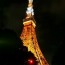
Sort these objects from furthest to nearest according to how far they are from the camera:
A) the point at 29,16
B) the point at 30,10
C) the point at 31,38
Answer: the point at 30,10, the point at 29,16, the point at 31,38

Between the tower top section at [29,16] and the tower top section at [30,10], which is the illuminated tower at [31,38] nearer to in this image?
the tower top section at [29,16]

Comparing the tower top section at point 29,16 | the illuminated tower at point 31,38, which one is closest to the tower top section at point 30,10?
the tower top section at point 29,16

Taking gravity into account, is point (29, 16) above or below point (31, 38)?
above

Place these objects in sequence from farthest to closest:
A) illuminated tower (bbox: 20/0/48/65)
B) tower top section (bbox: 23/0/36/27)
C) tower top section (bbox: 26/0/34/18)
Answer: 1. tower top section (bbox: 26/0/34/18)
2. tower top section (bbox: 23/0/36/27)
3. illuminated tower (bbox: 20/0/48/65)

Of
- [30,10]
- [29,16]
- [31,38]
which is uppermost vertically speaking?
[30,10]

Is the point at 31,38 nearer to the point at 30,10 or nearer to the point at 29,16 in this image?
the point at 29,16

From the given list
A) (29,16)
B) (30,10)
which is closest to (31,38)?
(29,16)

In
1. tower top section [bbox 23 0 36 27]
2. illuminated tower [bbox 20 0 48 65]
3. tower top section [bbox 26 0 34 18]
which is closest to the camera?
illuminated tower [bbox 20 0 48 65]

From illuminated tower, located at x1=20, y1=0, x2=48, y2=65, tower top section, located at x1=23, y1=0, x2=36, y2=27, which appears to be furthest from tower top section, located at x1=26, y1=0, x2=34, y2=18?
illuminated tower, located at x1=20, y1=0, x2=48, y2=65

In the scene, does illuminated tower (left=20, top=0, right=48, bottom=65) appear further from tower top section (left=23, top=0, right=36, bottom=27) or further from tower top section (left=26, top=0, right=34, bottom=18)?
tower top section (left=26, top=0, right=34, bottom=18)

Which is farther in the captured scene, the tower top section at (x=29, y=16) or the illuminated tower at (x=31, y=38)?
the tower top section at (x=29, y=16)

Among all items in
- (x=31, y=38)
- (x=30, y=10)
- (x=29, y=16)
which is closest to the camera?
(x=31, y=38)
